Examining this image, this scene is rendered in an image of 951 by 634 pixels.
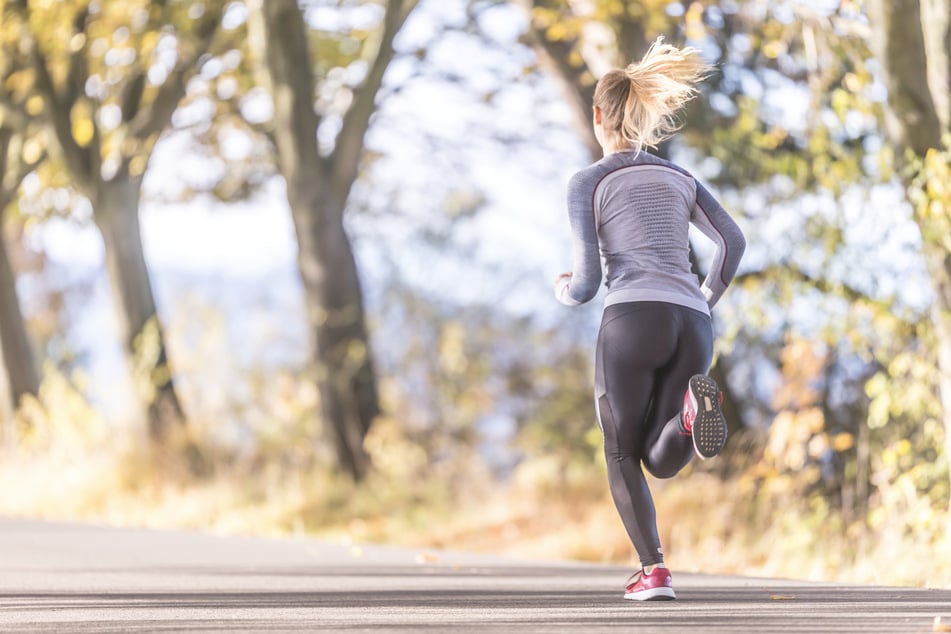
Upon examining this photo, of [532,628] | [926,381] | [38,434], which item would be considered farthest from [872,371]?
[38,434]

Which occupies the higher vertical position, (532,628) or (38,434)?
(532,628)

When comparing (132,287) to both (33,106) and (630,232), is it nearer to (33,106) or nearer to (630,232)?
(33,106)

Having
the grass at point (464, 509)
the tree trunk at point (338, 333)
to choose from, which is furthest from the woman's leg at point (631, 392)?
the tree trunk at point (338, 333)

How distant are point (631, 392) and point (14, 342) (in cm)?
1678

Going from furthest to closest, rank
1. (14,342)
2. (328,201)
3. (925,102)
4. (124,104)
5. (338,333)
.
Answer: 1. (14,342)
2. (124,104)
3. (338,333)
4. (328,201)
5. (925,102)

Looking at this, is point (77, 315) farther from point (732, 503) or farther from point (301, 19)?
point (732, 503)

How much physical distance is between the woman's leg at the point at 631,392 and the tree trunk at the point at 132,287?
11442 millimetres

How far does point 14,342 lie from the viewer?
21406 millimetres

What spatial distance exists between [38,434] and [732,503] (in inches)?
395

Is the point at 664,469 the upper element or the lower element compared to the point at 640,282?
lower

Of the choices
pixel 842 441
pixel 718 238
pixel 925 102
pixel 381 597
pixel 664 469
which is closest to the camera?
pixel 664 469

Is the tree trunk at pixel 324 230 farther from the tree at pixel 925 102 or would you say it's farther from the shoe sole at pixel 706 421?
the shoe sole at pixel 706 421

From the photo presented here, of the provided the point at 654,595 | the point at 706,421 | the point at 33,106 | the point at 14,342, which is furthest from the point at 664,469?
the point at 14,342

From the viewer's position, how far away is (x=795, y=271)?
10.5 metres
